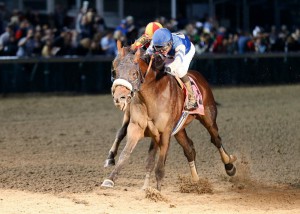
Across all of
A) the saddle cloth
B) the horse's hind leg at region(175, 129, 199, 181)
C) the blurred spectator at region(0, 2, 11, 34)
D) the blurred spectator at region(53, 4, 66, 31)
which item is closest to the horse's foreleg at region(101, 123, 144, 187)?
the saddle cloth

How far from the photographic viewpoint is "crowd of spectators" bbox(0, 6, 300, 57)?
21562mm

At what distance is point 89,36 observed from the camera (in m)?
22.8

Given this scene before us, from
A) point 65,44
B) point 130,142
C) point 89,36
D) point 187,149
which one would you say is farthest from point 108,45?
point 130,142

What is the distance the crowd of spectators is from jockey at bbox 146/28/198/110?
10.1 metres

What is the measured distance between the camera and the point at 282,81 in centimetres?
2342

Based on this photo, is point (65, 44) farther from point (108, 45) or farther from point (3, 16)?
point (3, 16)

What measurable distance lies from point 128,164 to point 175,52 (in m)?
2.72

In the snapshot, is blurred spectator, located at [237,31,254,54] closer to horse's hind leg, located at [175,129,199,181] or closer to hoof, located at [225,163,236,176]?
hoof, located at [225,163,236,176]

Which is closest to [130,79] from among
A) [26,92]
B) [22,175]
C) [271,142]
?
[22,175]

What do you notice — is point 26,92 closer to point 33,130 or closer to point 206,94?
point 33,130

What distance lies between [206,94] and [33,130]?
599cm

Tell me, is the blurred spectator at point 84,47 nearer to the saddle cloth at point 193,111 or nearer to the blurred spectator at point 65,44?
the blurred spectator at point 65,44

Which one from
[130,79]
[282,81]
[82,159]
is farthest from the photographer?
[282,81]

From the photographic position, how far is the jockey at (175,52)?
9336 mm
